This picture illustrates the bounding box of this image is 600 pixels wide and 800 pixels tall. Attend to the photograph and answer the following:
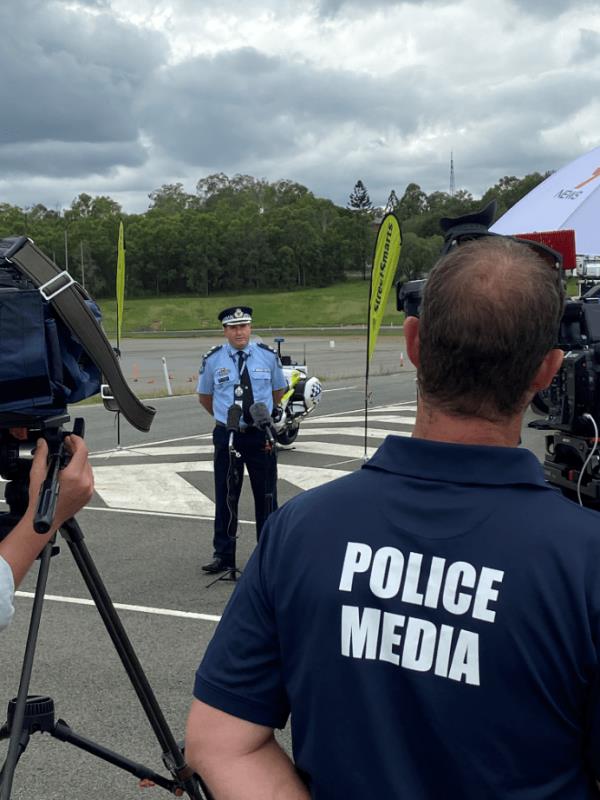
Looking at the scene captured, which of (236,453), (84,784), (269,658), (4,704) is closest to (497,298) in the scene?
(269,658)

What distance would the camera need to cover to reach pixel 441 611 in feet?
4.48

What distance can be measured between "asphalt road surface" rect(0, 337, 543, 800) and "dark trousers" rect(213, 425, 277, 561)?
1.34 feet

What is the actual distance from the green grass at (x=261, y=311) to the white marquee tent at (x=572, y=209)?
2470 inches

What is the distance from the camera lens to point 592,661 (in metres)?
1.30

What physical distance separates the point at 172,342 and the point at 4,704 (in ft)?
167

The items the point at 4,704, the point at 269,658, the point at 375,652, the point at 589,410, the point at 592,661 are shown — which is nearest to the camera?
the point at 592,661

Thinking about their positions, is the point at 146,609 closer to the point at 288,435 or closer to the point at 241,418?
the point at 241,418

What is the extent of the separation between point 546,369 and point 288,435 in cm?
1132

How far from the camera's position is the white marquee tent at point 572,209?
7516 millimetres

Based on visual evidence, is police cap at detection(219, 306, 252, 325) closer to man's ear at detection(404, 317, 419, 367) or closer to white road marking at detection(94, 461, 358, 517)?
white road marking at detection(94, 461, 358, 517)

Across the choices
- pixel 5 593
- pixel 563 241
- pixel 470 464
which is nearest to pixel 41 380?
pixel 5 593

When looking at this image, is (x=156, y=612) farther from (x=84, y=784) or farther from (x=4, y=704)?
(x=84, y=784)

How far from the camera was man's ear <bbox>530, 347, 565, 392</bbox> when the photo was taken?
1479mm

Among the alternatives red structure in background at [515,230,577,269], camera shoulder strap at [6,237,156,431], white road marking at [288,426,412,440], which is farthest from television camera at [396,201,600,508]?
white road marking at [288,426,412,440]
